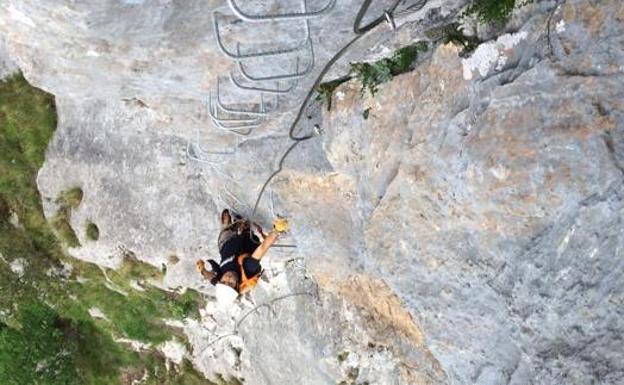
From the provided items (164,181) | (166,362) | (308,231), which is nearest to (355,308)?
(308,231)

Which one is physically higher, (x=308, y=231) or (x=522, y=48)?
(x=522, y=48)

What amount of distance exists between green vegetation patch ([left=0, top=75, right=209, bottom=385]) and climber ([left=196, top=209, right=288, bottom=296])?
294cm

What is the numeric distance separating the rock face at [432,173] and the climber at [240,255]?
480 mm

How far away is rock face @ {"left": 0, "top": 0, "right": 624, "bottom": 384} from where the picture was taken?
3576 millimetres

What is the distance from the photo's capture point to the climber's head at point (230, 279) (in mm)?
5805

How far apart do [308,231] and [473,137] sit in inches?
116

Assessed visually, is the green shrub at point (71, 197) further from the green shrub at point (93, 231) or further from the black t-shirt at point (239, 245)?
the black t-shirt at point (239, 245)

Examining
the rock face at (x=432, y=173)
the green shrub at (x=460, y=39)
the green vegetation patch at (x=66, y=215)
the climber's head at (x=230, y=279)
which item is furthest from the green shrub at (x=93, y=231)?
the green shrub at (x=460, y=39)

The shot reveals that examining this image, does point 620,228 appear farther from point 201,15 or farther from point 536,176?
point 201,15

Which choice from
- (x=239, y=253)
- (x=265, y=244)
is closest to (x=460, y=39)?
(x=265, y=244)

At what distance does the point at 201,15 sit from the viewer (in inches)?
170

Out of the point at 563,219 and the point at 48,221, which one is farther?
the point at 48,221

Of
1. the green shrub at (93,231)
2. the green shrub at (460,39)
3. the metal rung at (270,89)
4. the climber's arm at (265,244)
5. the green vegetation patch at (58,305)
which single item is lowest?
the green vegetation patch at (58,305)

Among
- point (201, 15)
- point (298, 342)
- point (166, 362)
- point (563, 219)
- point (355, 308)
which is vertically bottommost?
point (166, 362)
